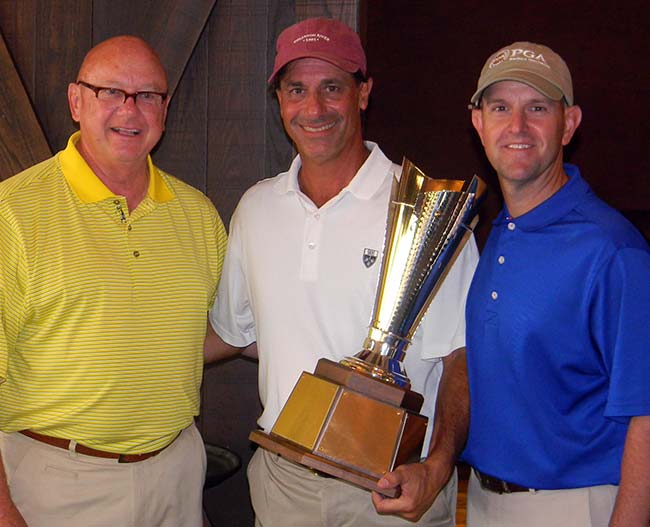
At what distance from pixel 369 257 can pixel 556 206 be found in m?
0.44

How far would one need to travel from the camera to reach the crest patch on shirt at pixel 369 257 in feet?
6.73

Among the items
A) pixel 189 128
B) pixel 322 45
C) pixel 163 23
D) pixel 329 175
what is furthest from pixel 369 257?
pixel 163 23

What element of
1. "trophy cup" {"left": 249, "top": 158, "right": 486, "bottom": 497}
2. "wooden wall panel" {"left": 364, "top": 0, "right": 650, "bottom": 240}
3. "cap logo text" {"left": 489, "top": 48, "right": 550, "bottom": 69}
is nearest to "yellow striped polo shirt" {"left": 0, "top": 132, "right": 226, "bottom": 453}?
"trophy cup" {"left": 249, "top": 158, "right": 486, "bottom": 497}

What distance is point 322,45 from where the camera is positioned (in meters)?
2.13

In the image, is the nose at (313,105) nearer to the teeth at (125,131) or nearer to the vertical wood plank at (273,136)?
the teeth at (125,131)

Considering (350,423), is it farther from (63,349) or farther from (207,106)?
(207,106)

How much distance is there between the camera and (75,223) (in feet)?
6.79

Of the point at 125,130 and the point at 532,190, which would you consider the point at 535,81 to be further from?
the point at 125,130

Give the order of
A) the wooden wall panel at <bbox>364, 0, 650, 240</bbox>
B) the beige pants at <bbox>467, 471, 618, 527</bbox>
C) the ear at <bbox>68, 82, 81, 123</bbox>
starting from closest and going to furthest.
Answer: the beige pants at <bbox>467, 471, 618, 527</bbox> → the ear at <bbox>68, 82, 81, 123</bbox> → the wooden wall panel at <bbox>364, 0, 650, 240</bbox>

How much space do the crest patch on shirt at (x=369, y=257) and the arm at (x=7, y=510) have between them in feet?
2.97

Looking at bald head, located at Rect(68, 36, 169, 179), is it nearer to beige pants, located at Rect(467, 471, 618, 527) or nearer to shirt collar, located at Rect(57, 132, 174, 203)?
shirt collar, located at Rect(57, 132, 174, 203)

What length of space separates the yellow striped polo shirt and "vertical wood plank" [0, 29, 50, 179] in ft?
2.30

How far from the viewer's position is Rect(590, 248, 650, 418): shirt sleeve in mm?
1699

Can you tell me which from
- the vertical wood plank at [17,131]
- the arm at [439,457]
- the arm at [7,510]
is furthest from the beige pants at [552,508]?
the vertical wood plank at [17,131]
